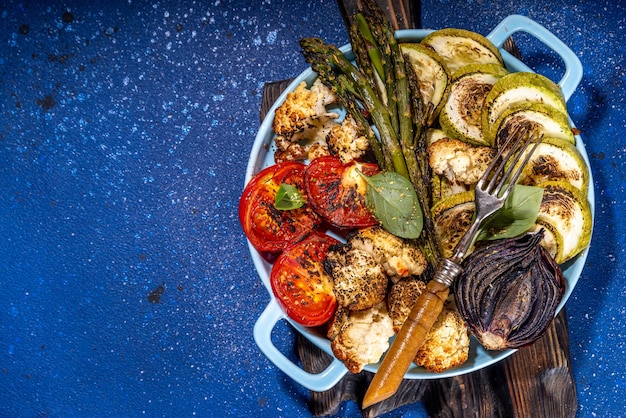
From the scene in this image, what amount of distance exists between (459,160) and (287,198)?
0.35 m

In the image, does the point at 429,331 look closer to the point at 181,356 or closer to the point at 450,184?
the point at 450,184

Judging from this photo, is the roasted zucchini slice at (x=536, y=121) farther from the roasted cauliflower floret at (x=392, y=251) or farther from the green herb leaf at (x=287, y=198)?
the green herb leaf at (x=287, y=198)

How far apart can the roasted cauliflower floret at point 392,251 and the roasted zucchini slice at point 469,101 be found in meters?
0.26

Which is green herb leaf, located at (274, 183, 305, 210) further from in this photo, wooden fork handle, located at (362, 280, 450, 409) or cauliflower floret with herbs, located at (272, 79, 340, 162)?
wooden fork handle, located at (362, 280, 450, 409)

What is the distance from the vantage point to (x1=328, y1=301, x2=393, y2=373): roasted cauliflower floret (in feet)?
4.08

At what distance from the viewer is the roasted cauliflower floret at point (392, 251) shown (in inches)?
48.5

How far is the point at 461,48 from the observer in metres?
1.28

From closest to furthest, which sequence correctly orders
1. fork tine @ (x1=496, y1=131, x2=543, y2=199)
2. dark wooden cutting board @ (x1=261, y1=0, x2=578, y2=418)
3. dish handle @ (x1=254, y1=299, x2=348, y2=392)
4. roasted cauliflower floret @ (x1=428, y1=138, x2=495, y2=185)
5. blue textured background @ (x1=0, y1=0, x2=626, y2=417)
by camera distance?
1. fork tine @ (x1=496, y1=131, x2=543, y2=199)
2. roasted cauliflower floret @ (x1=428, y1=138, x2=495, y2=185)
3. dish handle @ (x1=254, y1=299, x2=348, y2=392)
4. dark wooden cutting board @ (x1=261, y1=0, x2=578, y2=418)
5. blue textured background @ (x1=0, y1=0, x2=626, y2=417)

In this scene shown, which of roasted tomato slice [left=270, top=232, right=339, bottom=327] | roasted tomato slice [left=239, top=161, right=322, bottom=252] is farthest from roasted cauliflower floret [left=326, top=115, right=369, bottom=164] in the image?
roasted tomato slice [left=270, top=232, right=339, bottom=327]

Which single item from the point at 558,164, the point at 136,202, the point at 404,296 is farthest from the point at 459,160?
the point at 136,202

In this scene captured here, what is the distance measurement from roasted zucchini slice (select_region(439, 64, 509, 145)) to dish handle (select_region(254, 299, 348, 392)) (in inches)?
20.9

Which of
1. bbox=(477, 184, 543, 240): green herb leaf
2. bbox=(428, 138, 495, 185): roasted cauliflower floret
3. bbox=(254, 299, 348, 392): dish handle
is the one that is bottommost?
bbox=(254, 299, 348, 392): dish handle

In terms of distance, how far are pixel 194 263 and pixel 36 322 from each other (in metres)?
0.47

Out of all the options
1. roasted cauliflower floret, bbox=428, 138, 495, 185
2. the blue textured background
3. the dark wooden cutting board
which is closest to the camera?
roasted cauliflower floret, bbox=428, 138, 495, 185
